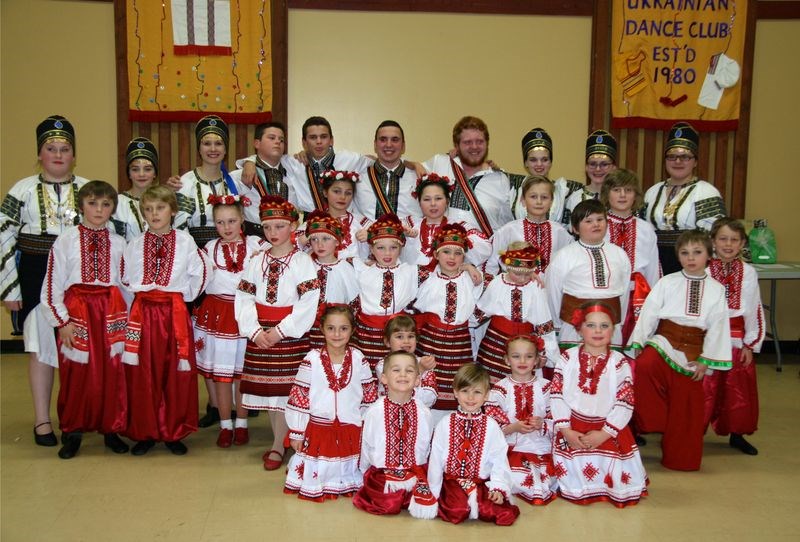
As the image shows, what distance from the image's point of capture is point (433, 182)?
412cm

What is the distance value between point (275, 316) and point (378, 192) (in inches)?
47.5

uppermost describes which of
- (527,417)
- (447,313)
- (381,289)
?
(381,289)

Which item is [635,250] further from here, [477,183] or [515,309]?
[477,183]

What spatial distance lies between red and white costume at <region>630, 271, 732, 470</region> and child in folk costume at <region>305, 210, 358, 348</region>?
4.95 ft

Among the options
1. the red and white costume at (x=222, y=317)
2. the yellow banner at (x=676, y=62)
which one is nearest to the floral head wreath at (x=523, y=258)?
the red and white costume at (x=222, y=317)

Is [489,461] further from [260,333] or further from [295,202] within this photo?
[295,202]

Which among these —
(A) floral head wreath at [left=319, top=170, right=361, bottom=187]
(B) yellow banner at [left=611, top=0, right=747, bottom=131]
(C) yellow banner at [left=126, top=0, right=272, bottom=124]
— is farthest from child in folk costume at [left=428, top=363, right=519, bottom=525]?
(B) yellow banner at [left=611, top=0, right=747, bottom=131]

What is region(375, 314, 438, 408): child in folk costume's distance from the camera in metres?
3.49

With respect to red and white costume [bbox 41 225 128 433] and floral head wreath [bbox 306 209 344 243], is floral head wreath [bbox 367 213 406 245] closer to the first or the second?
floral head wreath [bbox 306 209 344 243]

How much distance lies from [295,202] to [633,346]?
86.0 inches

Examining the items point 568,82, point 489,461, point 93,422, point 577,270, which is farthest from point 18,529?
point 568,82

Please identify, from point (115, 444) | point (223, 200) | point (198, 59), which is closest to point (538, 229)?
point (223, 200)

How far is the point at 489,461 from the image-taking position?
318 centimetres

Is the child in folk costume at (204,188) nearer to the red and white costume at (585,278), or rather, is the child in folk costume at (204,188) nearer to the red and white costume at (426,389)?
the red and white costume at (426,389)
